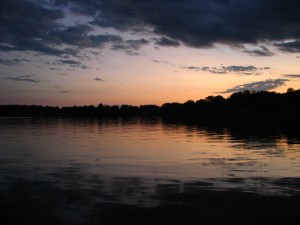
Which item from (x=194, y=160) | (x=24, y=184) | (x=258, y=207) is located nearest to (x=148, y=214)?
(x=258, y=207)

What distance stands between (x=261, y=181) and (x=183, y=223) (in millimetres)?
8386

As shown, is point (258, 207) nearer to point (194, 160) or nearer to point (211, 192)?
point (211, 192)

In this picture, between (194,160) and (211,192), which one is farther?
(194,160)

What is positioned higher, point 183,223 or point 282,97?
point 282,97

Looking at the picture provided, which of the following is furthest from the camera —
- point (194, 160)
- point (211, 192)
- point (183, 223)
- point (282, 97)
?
point (282, 97)

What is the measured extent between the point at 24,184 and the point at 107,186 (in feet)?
13.8

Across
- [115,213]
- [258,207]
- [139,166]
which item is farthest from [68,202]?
[139,166]

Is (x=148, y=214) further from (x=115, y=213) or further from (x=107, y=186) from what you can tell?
(x=107, y=186)

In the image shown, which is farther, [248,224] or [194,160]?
[194,160]

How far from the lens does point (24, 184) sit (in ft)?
56.1

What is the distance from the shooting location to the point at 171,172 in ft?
68.4

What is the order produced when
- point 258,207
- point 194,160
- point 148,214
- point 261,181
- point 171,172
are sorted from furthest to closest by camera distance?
point 194,160
point 171,172
point 261,181
point 258,207
point 148,214

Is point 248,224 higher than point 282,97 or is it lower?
lower

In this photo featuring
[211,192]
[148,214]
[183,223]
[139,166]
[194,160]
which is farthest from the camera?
[194,160]
